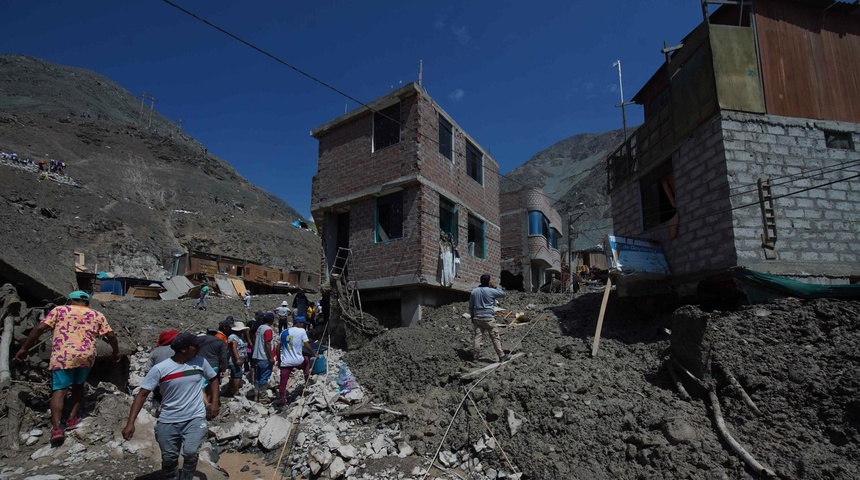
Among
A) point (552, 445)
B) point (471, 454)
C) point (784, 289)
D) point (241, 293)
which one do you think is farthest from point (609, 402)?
point (241, 293)

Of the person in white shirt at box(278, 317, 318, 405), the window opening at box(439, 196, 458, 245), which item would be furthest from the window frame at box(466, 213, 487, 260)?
the person in white shirt at box(278, 317, 318, 405)

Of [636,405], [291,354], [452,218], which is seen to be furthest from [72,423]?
[452,218]

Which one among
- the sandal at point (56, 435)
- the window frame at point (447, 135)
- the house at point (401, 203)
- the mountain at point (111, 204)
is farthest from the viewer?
the mountain at point (111, 204)

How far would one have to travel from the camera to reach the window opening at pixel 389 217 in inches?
497

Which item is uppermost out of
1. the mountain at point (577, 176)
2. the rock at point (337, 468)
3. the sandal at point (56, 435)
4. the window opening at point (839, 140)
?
the mountain at point (577, 176)

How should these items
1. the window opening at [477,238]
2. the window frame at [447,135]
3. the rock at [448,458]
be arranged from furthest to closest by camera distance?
the window opening at [477,238], the window frame at [447,135], the rock at [448,458]

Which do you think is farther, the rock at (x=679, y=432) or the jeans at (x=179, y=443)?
the rock at (x=679, y=432)

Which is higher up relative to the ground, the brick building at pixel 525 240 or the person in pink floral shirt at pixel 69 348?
the brick building at pixel 525 240

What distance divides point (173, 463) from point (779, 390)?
23.5ft

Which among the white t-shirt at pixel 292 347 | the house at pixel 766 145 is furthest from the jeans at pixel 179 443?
the house at pixel 766 145

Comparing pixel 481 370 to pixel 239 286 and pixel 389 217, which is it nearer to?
pixel 389 217

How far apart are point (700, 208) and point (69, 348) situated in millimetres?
10173

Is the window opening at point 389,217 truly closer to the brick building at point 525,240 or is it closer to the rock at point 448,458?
the rock at point 448,458

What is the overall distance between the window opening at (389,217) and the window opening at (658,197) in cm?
636
